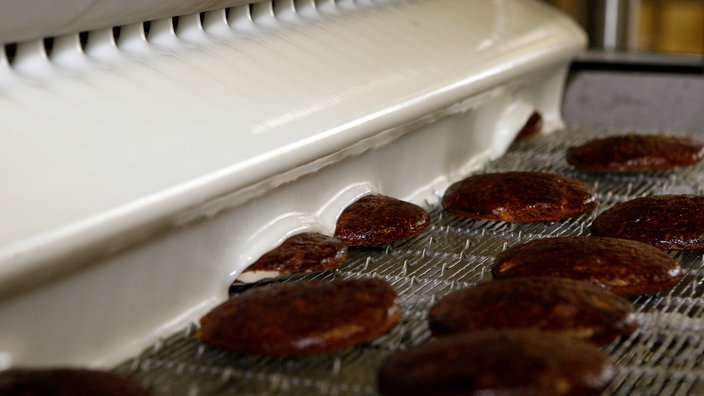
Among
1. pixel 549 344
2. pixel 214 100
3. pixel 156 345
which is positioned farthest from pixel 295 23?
Answer: pixel 549 344

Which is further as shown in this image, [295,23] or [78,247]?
[295,23]

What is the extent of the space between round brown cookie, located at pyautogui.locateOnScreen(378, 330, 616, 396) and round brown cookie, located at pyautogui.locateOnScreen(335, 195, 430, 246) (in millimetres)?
471

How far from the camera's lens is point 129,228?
3.19 feet

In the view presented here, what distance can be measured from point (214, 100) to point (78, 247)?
364 millimetres

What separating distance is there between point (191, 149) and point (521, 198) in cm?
63

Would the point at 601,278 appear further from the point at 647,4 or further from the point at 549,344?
the point at 647,4

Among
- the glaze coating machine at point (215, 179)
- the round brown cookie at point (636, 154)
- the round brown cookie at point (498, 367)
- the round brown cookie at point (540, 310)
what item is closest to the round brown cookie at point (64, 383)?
the glaze coating machine at point (215, 179)

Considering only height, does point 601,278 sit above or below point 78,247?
below

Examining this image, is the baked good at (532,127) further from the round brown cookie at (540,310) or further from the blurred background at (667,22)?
the blurred background at (667,22)

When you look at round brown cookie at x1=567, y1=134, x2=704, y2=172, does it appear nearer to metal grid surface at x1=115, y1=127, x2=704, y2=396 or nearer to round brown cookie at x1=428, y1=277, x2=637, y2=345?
metal grid surface at x1=115, y1=127, x2=704, y2=396

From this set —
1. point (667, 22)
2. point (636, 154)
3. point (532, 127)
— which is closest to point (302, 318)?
point (636, 154)

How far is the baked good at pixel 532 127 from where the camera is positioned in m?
2.24

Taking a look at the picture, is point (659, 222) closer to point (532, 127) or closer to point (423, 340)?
point (423, 340)

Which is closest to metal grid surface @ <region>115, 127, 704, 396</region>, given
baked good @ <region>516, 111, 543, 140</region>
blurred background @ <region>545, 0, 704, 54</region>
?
baked good @ <region>516, 111, 543, 140</region>
